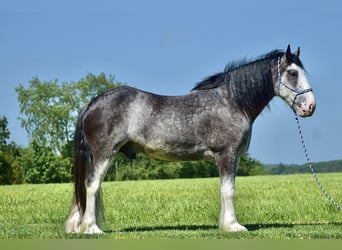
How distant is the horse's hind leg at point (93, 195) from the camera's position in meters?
9.39

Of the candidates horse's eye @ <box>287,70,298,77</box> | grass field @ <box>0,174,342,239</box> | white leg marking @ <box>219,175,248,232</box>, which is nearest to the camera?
grass field @ <box>0,174,342,239</box>

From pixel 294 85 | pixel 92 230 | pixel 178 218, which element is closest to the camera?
pixel 92 230

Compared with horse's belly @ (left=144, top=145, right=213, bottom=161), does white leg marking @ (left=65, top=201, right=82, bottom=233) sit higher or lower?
lower

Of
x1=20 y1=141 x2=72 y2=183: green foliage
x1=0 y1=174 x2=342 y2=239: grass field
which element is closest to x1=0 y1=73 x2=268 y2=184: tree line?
x1=20 y1=141 x2=72 y2=183: green foliage

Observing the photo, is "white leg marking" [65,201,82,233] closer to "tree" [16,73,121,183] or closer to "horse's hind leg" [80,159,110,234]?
"horse's hind leg" [80,159,110,234]

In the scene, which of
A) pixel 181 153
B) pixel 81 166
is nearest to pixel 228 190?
pixel 181 153

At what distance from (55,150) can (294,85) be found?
46974 millimetres

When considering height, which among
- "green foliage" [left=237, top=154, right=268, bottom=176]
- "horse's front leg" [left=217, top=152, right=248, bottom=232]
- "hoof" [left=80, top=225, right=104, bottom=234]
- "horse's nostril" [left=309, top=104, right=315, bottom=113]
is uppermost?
"horse's nostril" [left=309, top=104, right=315, bottom=113]

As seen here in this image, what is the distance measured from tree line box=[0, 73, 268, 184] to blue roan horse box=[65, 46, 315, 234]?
3885 cm

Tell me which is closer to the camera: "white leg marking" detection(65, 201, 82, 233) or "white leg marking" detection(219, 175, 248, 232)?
"white leg marking" detection(219, 175, 248, 232)

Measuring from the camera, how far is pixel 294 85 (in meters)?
9.69

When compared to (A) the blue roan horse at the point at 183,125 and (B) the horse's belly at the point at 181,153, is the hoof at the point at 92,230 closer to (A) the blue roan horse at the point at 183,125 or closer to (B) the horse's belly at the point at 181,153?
(A) the blue roan horse at the point at 183,125

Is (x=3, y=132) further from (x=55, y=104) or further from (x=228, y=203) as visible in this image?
(x=228, y=203)

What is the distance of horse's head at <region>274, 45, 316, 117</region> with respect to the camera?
955cm
